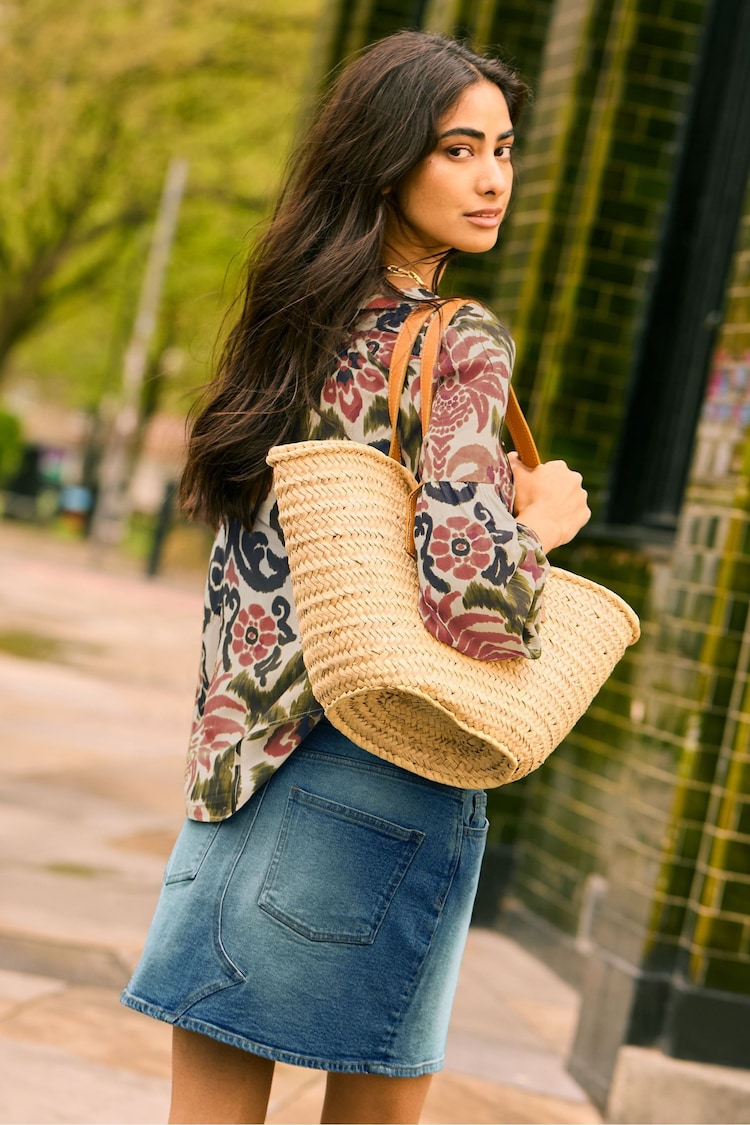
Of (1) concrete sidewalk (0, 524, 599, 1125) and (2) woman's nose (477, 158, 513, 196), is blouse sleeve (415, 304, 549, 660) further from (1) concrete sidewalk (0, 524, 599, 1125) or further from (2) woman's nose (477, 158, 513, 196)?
(1) concrete sidewalk (0, 524, 599, 1125)

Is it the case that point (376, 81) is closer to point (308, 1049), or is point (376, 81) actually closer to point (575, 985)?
point (308, 1049)

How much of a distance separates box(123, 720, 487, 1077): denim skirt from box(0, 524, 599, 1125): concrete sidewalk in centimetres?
186

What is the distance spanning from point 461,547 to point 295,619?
28 centimetres

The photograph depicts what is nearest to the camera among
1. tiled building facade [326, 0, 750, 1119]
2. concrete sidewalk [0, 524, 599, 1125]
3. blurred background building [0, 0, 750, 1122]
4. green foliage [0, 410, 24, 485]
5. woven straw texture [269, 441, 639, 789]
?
woven straw texture [269, 441, 639, 789]

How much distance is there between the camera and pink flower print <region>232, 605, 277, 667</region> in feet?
6.95

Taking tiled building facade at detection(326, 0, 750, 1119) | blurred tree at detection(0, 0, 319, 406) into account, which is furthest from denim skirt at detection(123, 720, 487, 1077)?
blurred tree at detection(0, 0, 319, 406)

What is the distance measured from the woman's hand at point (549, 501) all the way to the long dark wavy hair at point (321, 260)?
1.02 feet

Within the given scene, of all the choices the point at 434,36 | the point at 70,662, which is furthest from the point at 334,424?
the point at 70,662

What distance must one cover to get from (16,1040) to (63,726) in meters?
5.37

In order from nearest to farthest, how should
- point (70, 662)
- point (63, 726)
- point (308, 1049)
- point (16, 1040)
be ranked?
1. point (308, 1049)
2. point (16, 1040)
3. point (63, 726)
4. point (70, 662)

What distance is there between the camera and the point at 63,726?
31.0 ft

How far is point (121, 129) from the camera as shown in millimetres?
30234

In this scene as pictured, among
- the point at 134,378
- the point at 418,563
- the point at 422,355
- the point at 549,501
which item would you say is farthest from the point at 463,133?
the point at 134,378

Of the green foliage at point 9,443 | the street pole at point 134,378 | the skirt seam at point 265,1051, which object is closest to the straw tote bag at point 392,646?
the skirt seam at point 265,1051
